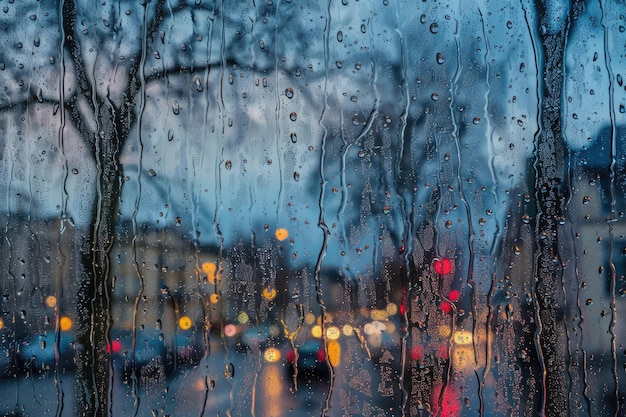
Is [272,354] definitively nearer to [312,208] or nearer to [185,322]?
[185,322]

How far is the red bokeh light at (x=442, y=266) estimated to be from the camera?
4.58 ft

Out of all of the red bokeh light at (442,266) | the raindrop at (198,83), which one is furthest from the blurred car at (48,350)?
the red bokeh light at (442,266)

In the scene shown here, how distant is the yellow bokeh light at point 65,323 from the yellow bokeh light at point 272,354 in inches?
24.6

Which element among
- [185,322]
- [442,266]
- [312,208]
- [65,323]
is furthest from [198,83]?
[442,266]

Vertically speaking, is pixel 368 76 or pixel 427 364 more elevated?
pixel 368 76

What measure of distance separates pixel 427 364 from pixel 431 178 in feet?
1.93

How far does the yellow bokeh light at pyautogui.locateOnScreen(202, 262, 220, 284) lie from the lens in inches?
55.1

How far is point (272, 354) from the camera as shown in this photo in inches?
54.6

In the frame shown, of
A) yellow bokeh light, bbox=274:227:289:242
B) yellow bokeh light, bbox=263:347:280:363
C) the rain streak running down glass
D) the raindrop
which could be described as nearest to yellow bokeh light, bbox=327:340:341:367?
the rain streak running down glass

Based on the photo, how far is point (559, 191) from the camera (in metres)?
1.41

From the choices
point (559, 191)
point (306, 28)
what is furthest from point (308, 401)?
point (306, 28)

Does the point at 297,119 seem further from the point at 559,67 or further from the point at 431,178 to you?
the point at 559,67

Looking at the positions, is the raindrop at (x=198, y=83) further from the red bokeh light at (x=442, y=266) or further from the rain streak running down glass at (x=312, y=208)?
the red bokeh light at (x=442, y=266)

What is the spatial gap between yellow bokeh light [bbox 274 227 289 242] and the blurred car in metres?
0.72
